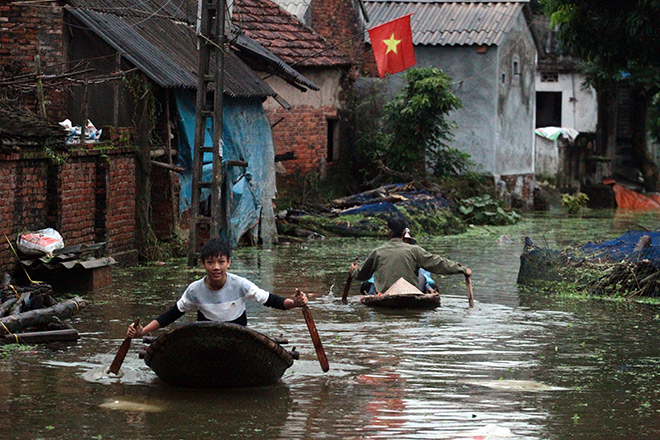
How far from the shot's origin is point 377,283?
1495cm

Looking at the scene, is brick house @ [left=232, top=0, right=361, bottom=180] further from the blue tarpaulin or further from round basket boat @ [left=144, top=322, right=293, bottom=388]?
round basket boat @ [left=144, top=322, right=293, bottom=388]

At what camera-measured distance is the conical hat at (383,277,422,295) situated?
14.6m

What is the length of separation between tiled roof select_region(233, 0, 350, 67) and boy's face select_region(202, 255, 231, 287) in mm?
16805

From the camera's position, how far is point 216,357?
9586mm

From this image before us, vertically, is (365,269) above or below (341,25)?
below

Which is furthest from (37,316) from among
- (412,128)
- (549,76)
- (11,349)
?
(549,76)

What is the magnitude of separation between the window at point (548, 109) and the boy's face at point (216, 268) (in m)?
35.0

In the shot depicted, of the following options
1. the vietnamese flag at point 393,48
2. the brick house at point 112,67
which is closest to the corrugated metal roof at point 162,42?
the brick house at point 112,67

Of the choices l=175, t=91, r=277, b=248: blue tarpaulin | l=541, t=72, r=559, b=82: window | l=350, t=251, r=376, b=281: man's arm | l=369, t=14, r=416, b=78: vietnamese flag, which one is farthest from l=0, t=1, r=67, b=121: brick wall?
l=541, t=72, r=559, b=82: window

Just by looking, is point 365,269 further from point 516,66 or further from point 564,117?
point 564,117

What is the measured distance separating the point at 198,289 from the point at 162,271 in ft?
29.8

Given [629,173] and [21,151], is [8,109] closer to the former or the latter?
[21,151]

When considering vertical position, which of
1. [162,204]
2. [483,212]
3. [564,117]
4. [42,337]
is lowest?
[42,337]

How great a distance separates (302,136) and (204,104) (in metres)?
9.87
